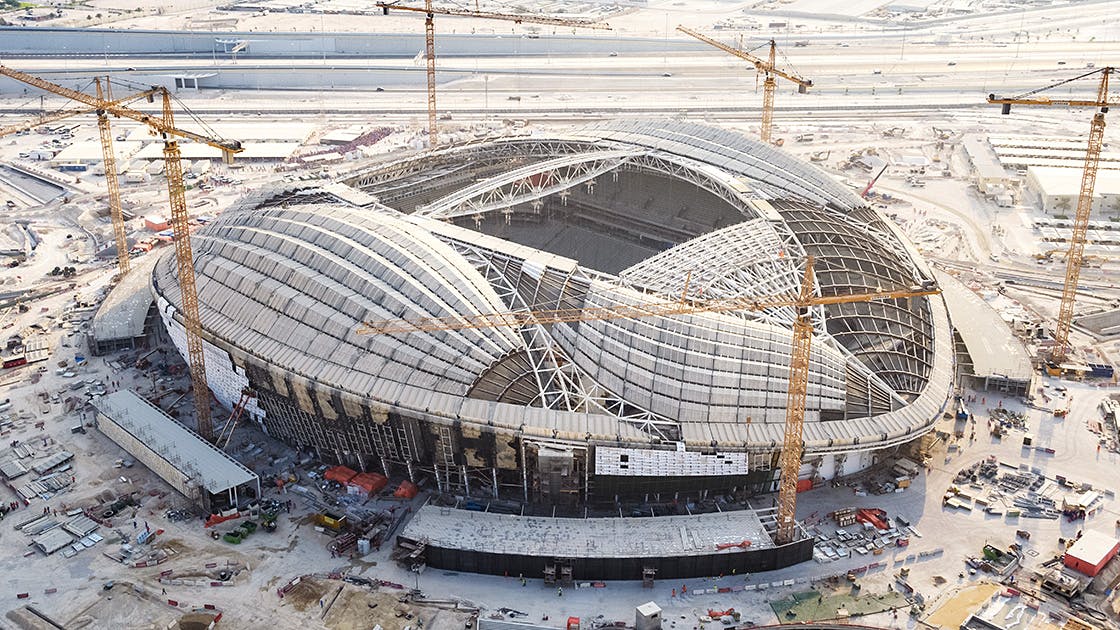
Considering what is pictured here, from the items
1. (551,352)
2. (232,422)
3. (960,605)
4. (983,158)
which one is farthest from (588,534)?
(983,158)

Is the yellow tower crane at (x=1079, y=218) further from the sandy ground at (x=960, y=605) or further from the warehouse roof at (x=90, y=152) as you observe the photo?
the warehouse roof at (x=90, y=152)

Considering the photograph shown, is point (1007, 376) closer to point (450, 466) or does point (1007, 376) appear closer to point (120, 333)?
point (450, 466)

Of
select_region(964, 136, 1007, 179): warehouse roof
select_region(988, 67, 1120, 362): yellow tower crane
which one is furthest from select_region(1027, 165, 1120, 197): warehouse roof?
select_region(988, 67, 1120, 362): yellow tower crane

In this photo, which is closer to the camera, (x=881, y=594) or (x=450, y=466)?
(x=881, y=594)

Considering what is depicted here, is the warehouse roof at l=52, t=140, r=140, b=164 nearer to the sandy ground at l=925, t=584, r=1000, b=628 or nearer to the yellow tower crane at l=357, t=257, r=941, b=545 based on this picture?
the yellow tower crane at l=357, t=257, r=941, b=545

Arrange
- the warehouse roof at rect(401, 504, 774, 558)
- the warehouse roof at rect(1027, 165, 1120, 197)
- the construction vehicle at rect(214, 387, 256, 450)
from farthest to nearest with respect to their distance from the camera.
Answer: the warehouse roof at rect(1027, 165, 1120, 197) → the construction vehicle at rect(214, 387, 256, 450) → the warehouse roof at rect(401, 504, 774, 558)

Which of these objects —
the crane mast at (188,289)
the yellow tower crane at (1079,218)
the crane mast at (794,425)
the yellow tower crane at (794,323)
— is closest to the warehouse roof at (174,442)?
the crane mast at (188,289)

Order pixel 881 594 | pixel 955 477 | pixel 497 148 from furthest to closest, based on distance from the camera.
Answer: pixel 497 148 < pixel 955 477 < pixel 881 594

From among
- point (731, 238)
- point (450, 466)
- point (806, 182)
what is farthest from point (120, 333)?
point (806, 182)
